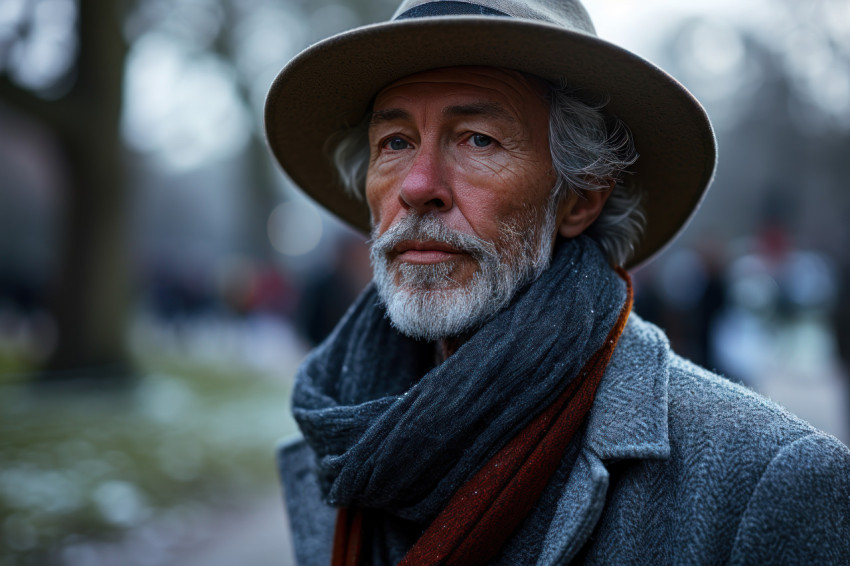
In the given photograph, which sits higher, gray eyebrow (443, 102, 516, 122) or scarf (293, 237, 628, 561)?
gray eyebrow (443, 102, 516, 122)

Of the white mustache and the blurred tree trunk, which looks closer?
the white mustache

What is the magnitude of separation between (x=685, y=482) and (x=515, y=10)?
1.25 m

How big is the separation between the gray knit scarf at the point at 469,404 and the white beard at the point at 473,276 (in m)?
0.06

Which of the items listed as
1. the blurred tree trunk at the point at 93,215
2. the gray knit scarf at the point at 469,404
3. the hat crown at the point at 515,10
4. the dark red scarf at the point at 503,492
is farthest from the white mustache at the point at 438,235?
the blurred tree trunk at the point at 93,215

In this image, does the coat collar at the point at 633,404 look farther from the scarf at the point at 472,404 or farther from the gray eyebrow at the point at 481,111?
the gray eyebrow at the point at 481,111

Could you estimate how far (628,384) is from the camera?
175cm

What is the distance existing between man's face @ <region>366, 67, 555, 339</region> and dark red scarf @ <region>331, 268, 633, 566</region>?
349 millimetres

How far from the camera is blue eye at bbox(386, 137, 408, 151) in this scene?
6.74 ft

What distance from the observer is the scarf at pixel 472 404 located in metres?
1.69

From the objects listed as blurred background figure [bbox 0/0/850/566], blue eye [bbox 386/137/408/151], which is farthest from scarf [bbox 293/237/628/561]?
blurred background figure [bbox 0/0/850/566]

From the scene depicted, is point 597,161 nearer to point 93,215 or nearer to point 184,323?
point 93,215

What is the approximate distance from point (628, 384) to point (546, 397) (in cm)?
23

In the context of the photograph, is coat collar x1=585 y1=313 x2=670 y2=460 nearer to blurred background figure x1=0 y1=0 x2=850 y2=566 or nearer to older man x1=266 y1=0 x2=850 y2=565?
older man x1=266 y1=0 x2=850 y2=565

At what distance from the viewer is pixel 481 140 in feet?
6.26
